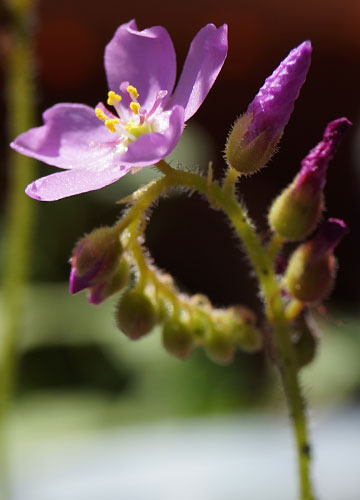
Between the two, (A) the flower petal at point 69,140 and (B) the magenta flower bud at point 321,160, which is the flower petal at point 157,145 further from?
(B) the magenta flower bud at point 321,160

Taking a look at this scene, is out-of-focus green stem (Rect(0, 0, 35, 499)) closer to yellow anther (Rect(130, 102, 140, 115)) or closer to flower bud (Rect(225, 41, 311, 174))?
yellow anther (Rect(130, 102, 140, 115))

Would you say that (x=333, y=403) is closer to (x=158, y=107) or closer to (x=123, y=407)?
(x=123, y=407)

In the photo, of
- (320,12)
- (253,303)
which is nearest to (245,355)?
(253,303)

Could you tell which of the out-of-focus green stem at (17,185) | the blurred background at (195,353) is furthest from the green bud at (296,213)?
the out-of-focus green stem at (17,185)

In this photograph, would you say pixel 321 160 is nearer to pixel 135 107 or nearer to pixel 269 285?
pixel 269 285

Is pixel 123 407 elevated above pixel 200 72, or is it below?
below

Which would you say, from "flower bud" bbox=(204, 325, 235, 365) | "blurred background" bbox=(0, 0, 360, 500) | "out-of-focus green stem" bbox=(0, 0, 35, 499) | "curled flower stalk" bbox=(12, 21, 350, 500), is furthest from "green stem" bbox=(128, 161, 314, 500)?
"out-of-focus green stem" bbox=(0, 0, 35, 499)
